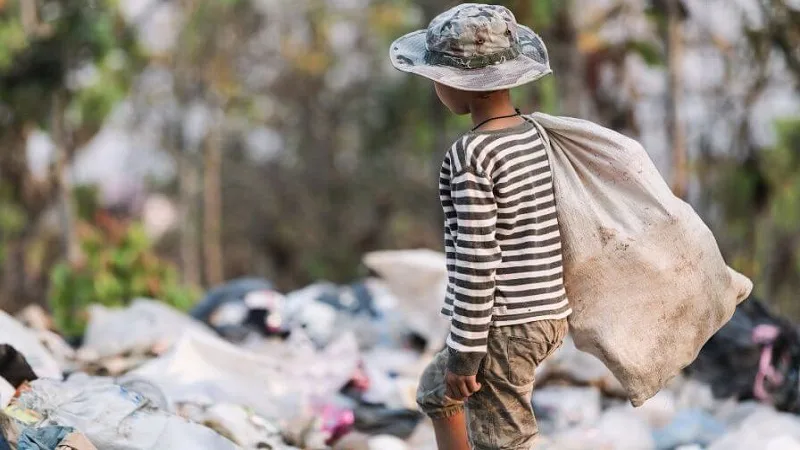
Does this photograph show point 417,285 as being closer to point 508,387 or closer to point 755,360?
point 755,360

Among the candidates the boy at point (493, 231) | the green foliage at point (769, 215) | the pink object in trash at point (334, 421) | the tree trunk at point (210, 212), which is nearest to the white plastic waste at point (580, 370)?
the pink object in trash at point (334, 421)

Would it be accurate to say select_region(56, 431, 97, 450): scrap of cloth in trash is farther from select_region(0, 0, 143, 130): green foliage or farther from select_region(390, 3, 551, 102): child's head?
select_region(0, 0, 143, 130): green foliage

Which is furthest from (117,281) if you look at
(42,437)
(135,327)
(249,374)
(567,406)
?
(42,437)

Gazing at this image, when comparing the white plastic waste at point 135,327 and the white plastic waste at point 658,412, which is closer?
the white plastic waste at point 658,412

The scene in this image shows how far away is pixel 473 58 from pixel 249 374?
81.2 inches

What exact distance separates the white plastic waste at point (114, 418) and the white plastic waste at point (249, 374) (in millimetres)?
527

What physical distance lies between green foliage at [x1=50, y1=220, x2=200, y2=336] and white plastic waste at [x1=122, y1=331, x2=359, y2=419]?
2568 mm

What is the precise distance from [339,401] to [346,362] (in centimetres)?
29

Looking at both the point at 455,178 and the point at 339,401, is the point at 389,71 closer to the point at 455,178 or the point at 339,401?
the point at 339,401

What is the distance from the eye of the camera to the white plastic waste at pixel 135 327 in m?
4.67

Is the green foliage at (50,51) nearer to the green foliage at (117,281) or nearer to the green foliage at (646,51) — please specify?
the green foliage at (117,281)

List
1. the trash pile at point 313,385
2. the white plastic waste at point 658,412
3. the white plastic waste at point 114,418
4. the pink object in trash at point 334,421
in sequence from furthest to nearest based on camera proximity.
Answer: the white plastic waste at point 658,412 < the pink object in trash at point 334,421 < the trash pile at point 313,385 < the white plastic waste at point 114,418

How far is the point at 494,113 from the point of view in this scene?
262 centimetres

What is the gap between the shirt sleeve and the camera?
2.46m
